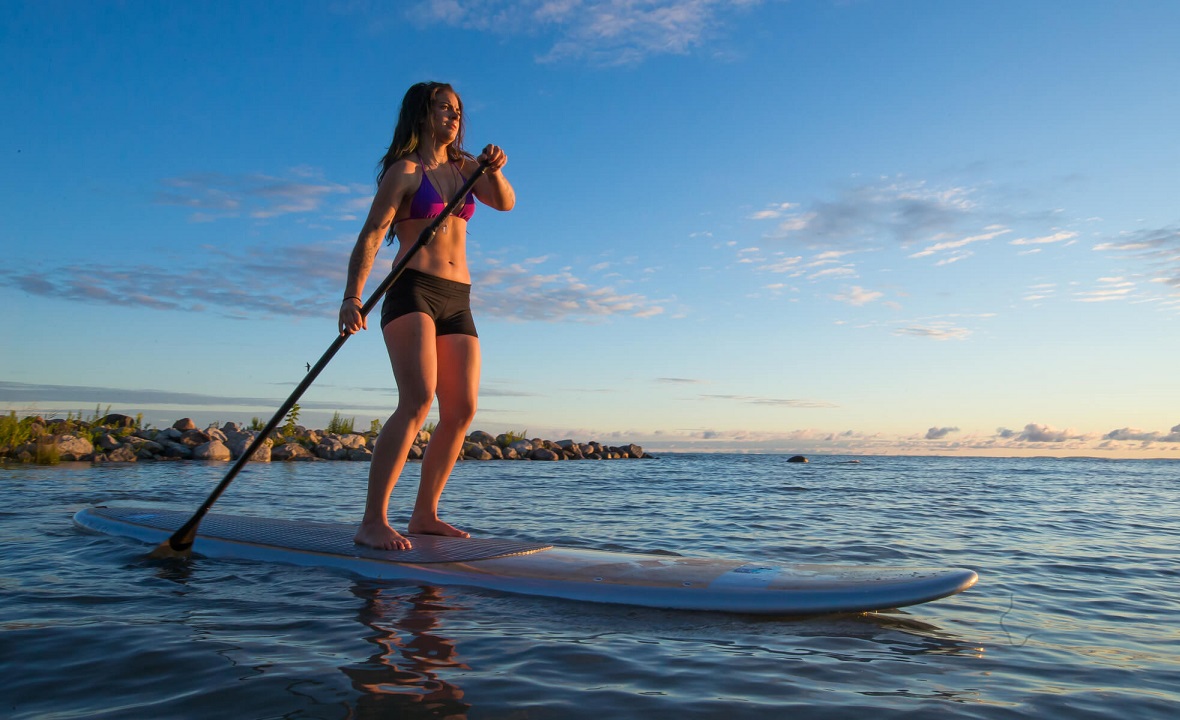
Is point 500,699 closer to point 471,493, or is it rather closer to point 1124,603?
point 1124,603

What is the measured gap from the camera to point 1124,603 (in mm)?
3600

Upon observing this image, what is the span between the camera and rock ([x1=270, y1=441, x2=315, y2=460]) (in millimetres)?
16141

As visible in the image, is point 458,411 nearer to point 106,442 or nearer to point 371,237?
point 371,237

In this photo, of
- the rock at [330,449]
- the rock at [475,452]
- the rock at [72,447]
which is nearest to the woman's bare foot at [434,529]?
the rock at [72,447]

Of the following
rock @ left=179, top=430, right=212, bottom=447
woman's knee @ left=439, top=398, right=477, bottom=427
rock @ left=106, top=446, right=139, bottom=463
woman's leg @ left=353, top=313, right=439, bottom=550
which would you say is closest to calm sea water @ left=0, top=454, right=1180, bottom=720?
woman's leg @ left=353, top=313, right=439, bottom=550

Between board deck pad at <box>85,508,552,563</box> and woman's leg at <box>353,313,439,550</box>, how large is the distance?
153mm

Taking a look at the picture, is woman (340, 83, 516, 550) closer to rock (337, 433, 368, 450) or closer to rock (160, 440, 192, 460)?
rock (160, 440, 192, 460)

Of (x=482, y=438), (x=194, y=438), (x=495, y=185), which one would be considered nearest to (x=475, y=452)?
(x=482, y=438)

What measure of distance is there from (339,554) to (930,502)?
8.38 m

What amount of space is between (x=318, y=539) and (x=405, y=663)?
2.06 metres

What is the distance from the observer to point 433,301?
3861 millimetres

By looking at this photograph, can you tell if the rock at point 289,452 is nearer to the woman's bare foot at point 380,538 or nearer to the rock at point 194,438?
the rock at point 194,438

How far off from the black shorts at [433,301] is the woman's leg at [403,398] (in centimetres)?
6

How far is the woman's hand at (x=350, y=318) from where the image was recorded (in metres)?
3.57
